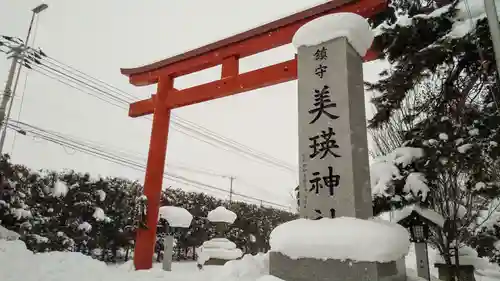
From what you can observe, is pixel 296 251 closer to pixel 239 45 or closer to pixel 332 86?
pixel 332 86

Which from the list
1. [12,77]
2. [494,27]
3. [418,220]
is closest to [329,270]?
[494,27]

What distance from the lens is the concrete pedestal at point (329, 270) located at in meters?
3.54

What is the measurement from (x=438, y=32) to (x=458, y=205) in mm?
4878

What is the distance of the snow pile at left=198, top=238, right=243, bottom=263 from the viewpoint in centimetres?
1096

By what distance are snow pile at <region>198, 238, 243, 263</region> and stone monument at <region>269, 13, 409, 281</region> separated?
710 cm

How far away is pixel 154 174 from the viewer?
338 inches

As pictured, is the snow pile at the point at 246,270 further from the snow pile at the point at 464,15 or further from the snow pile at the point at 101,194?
the snow pile at the point at 101,194

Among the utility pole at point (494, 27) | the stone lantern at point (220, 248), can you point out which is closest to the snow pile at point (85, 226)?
the stone lantern at point (220, 248)

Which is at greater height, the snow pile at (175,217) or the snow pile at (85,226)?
the snow pile at (175,217)

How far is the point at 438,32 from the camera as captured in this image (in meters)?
4.66

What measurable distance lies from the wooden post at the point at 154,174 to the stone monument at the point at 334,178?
4.87m

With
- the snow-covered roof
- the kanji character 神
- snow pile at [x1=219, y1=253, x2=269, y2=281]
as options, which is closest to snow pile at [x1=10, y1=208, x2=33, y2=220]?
snow pile at [x1=219, y1=253, x2=269, y2=281]

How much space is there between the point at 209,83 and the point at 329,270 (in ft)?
19.0

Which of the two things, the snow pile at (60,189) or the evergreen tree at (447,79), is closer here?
the evergreen tree at (447,79)
